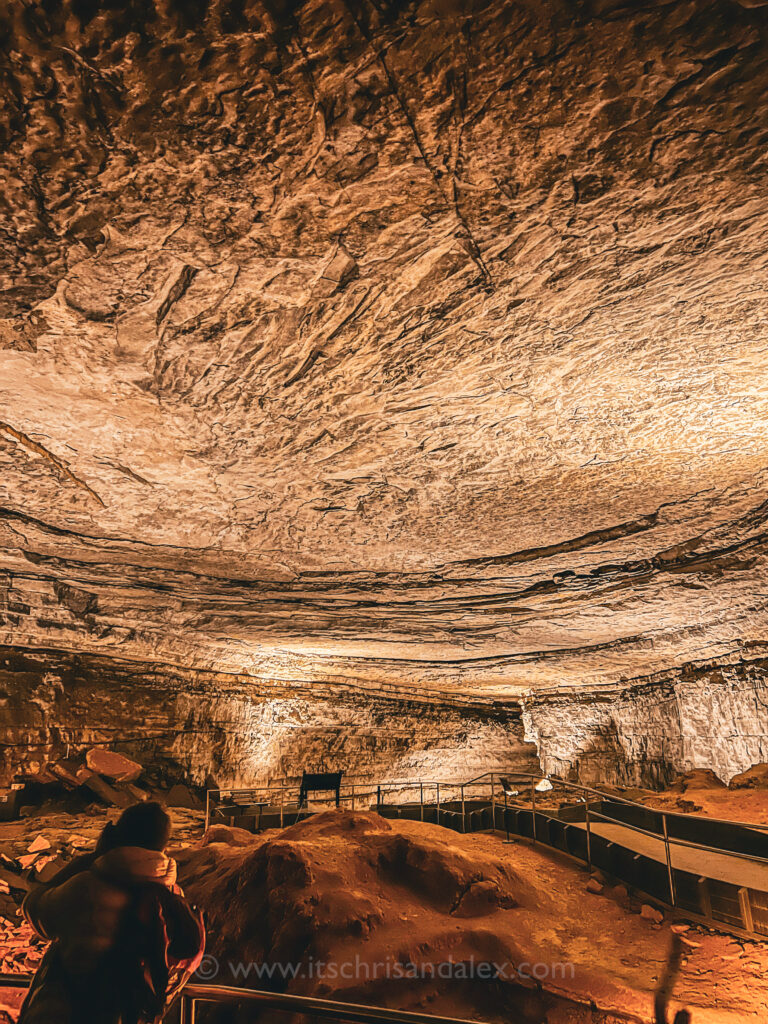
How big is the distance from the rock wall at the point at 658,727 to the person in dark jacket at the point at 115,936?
8467 mm

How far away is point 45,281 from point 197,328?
0.68 m

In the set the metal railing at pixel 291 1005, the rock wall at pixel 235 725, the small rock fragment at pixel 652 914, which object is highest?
the rock wall at pixel 235 725

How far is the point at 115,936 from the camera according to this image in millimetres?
2166

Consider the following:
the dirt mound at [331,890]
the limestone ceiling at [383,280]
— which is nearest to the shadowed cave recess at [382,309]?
the limestone ceiling at [383,280]

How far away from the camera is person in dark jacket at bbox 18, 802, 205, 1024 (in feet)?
6.92

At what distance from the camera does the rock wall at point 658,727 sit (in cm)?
854

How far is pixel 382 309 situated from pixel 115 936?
2.84m

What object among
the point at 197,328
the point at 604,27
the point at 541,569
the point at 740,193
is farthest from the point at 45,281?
the point at 541,569

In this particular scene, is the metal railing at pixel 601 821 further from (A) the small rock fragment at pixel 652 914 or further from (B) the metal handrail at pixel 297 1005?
(B) the metal handrail at pixel 297 1005

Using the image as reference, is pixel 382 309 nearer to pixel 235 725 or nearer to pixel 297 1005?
pixel 297 1005

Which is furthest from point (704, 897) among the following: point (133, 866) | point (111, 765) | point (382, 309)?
point (111, 765)

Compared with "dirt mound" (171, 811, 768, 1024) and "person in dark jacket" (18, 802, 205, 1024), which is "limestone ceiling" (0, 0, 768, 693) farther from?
"dirt mound" (171, 811, 768, 1024)

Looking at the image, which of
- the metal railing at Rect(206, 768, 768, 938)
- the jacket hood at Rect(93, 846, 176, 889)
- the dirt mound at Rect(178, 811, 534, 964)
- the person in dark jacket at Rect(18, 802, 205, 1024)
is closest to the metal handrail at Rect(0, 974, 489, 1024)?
the person in dark jacket at Rect(18, 802, 205, 1024)

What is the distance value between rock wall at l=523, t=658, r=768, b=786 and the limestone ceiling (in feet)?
12.7
